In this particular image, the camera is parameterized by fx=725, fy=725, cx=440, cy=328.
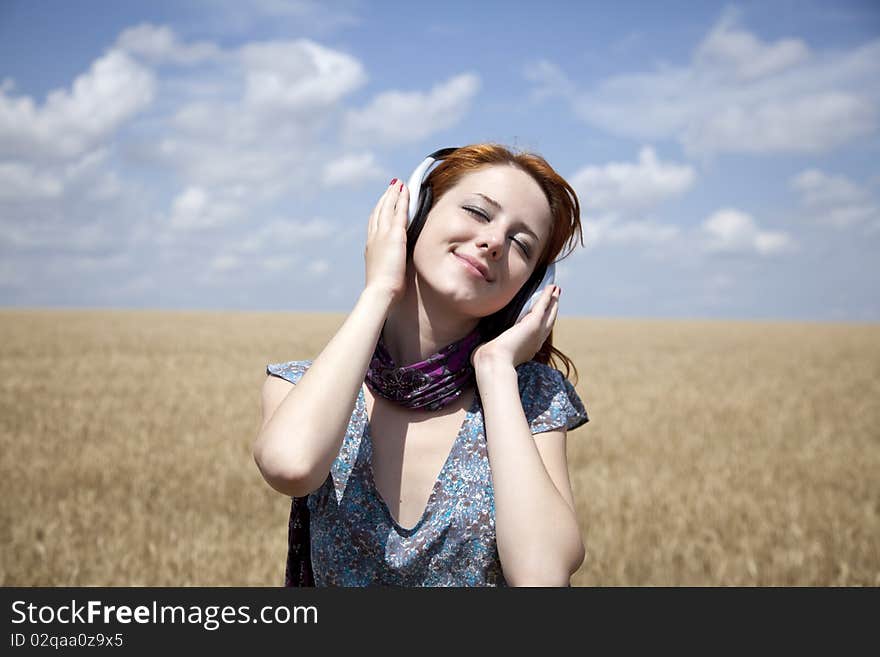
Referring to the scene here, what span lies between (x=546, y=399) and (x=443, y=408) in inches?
11.0

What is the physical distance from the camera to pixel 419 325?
1.95 m

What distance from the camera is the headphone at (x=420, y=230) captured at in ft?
6.39

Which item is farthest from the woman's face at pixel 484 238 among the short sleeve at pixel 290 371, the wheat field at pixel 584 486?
the wheat field at pixel 584 486

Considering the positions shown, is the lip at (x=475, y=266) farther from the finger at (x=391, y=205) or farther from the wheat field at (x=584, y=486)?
the wheat field at (x=584, y=486)

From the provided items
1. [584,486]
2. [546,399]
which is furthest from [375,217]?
[584,486]

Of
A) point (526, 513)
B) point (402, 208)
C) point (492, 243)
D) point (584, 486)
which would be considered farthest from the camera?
point (584, 486)

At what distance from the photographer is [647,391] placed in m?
14.5

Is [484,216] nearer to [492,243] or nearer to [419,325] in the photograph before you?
[492,243]

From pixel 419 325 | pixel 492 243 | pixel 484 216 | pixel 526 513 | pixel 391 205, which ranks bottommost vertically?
pixel 526 513

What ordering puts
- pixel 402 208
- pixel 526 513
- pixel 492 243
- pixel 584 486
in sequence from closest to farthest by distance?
1. pixel 526 513
2. pixel 492 243
3. pixel 402 208
4. pixel 584 486

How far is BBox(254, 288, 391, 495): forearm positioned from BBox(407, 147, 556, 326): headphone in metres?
0.38

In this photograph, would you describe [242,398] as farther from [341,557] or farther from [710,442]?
[341,557]

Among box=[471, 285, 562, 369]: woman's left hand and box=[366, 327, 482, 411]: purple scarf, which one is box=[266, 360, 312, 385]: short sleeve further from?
box=[471, 285, 562, 369]: woman's left hand
